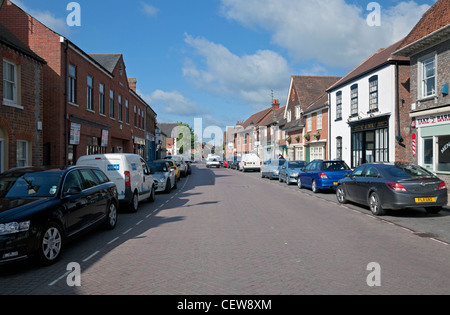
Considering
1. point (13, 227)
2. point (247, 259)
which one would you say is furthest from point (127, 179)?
point (247, 259)

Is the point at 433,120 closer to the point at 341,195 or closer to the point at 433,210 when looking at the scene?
the point at 341,195

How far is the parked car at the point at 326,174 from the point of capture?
16391 mm

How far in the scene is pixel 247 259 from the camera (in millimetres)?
5844

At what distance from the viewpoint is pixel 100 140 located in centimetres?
2305

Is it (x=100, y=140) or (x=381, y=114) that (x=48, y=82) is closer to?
(x=100, y=140)

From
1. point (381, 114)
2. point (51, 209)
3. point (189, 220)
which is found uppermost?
point (381, 114)

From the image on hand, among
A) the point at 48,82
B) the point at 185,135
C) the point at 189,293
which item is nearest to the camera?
the point at 189,293

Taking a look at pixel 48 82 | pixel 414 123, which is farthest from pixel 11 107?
pixel 414 123

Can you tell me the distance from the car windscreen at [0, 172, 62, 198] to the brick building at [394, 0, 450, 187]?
580 inches

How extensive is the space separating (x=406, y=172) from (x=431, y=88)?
8.07 meters

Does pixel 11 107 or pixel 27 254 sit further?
pixel 11 107

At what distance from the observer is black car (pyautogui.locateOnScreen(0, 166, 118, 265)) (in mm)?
5230

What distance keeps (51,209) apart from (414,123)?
1654 cm
